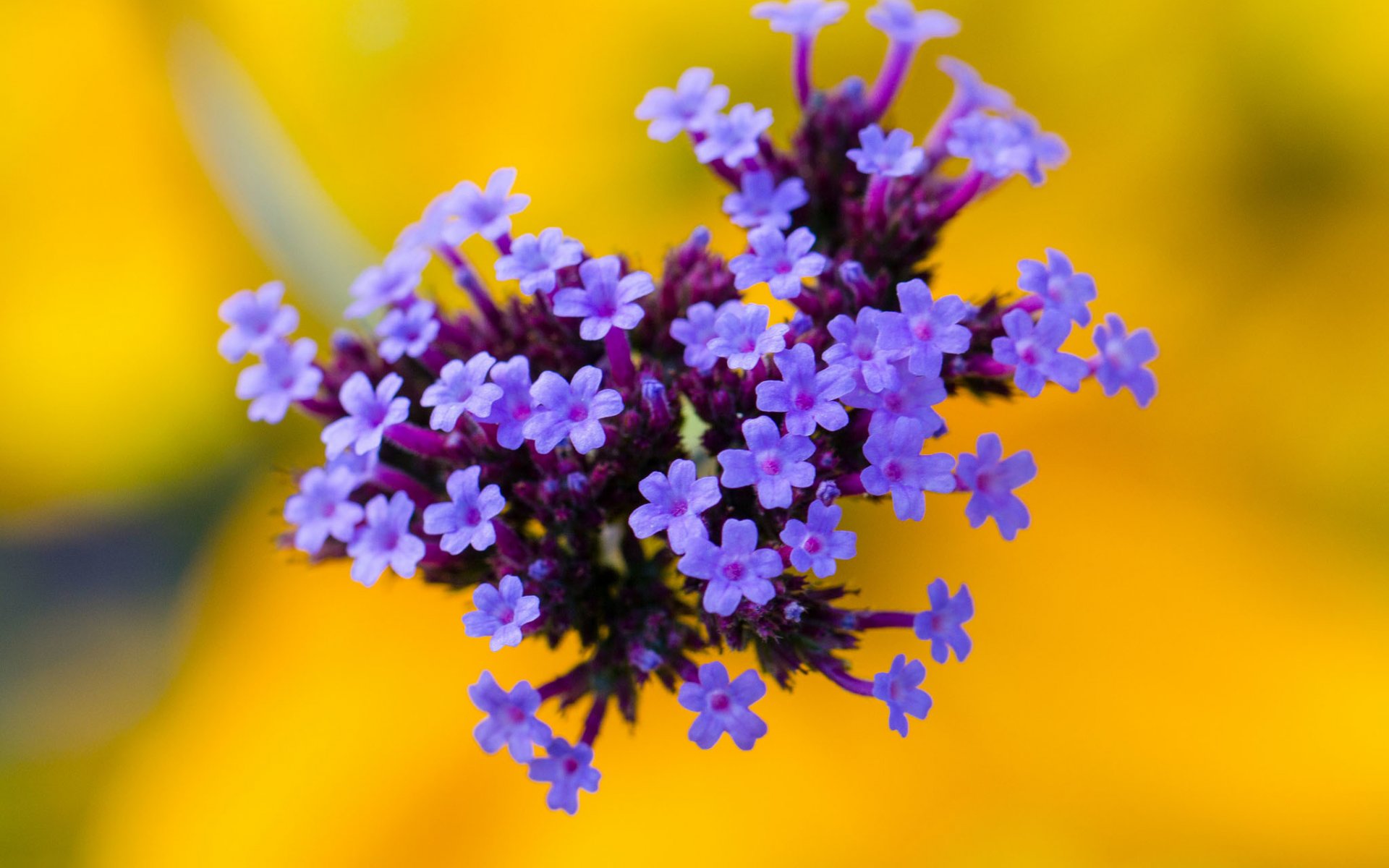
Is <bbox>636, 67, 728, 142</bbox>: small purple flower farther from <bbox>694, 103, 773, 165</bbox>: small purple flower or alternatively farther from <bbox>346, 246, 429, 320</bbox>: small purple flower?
<bbox>346, 246, 429, 320</bbox>: small purple flower

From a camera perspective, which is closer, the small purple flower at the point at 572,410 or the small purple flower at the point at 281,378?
the small purple flower at the point at 572,410

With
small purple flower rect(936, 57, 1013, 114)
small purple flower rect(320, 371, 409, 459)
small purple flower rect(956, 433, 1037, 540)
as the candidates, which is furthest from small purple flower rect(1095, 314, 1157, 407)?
small purple flower rect(320, 371, 409, 459)

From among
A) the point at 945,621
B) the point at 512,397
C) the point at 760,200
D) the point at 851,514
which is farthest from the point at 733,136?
the point at 851,514

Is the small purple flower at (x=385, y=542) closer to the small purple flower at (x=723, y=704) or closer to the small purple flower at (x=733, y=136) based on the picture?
the small purple flower at (x=723, y=704)

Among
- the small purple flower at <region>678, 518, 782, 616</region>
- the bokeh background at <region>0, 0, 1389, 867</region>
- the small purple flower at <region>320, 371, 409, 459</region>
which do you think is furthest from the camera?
the bokeh background at <region>0, 0, 1389, 867</region>

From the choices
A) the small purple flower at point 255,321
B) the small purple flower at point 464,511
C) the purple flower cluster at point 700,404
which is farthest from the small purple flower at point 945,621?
the small purple flower at point 255,321

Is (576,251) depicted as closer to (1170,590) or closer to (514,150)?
(514,150)

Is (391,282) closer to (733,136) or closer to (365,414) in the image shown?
(365,414)
